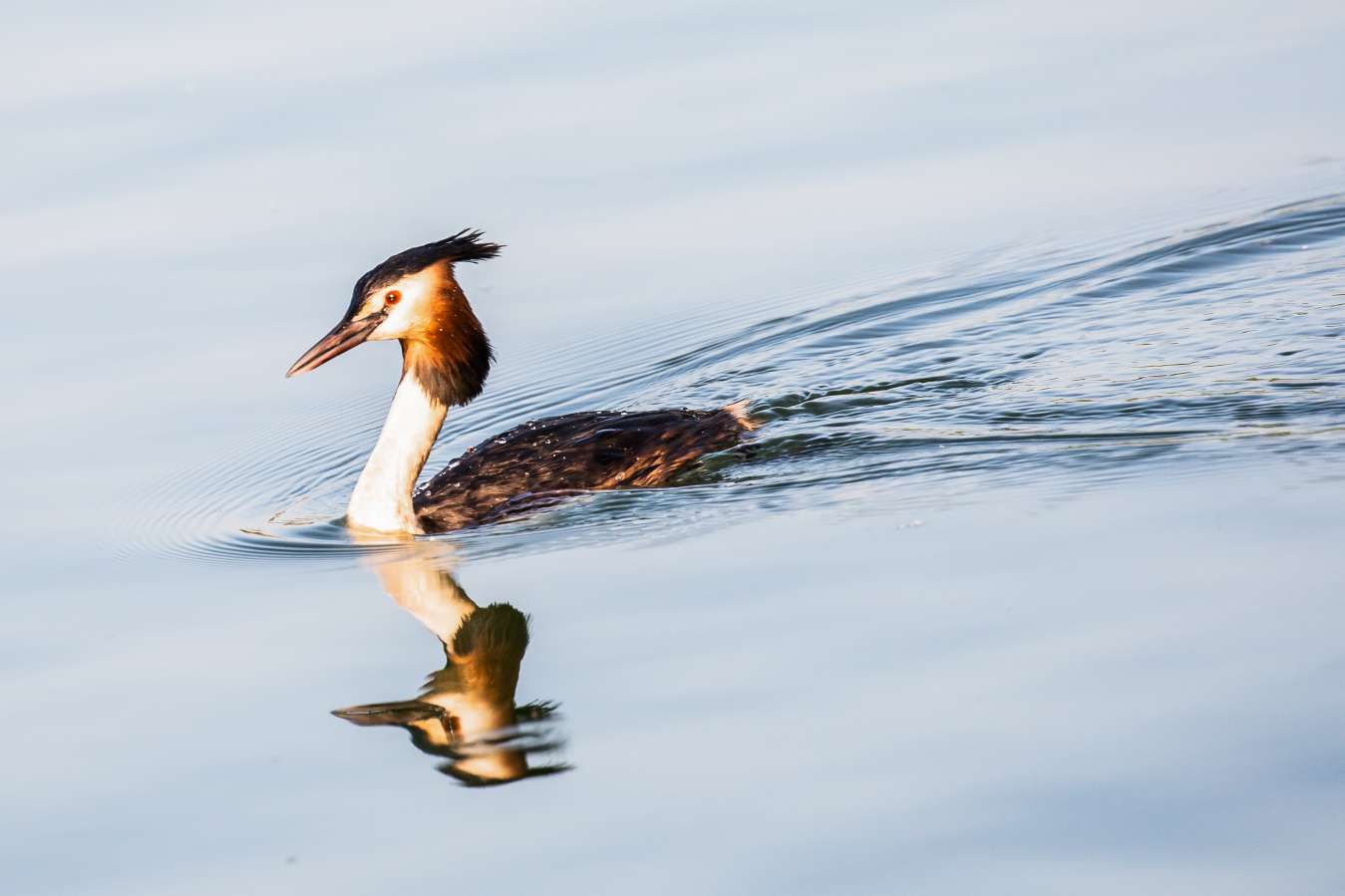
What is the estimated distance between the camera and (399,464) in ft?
30.5

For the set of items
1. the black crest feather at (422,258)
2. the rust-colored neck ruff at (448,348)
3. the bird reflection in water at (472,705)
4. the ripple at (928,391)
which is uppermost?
the black crest feather at (422,258)

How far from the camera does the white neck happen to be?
30.3ft

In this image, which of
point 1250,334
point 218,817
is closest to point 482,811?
point 218,817

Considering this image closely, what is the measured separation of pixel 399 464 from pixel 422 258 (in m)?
1.06

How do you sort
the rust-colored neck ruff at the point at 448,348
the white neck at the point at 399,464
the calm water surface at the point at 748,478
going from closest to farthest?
1. the calm water surface at the point at 748,478
2. the white neck at the point at 399,464
3. the rust-colored neck ruff at the point at 448,348

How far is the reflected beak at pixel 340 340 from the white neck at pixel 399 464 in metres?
0.37

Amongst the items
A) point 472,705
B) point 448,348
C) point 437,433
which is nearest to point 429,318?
point 448,348

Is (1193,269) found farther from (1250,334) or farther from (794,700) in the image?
(794,700)

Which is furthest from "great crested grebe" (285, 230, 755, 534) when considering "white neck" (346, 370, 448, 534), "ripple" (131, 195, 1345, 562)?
"ripple" (131, 195, 1345, 562)

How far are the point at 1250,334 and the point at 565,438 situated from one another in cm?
391

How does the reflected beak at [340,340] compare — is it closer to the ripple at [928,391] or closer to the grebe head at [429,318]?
the grebe head at [429,318]

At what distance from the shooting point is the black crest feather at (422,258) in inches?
371

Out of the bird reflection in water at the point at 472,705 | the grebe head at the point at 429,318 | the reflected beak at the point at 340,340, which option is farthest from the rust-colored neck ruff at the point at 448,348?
the bird reflection in water at the point at 472,705

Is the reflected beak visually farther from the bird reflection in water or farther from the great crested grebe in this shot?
the bird reflection in water
